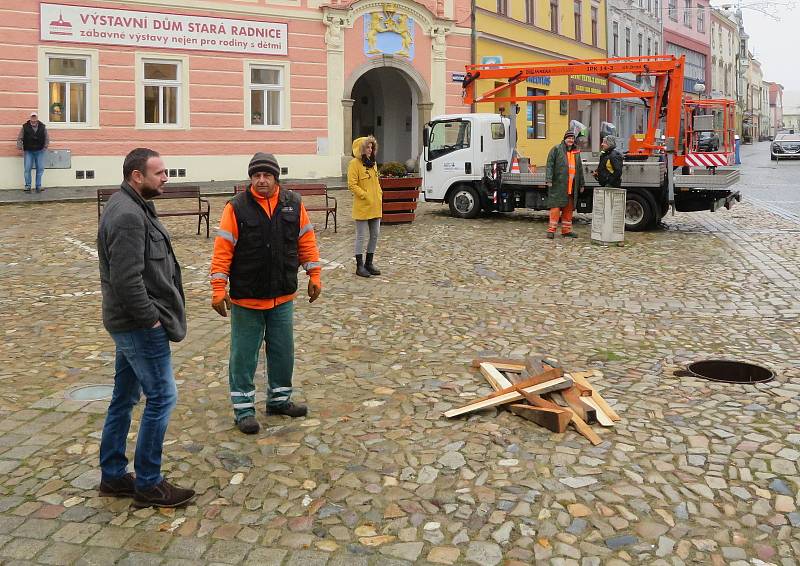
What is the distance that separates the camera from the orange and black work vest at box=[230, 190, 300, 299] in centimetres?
502

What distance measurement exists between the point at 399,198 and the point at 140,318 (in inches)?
499

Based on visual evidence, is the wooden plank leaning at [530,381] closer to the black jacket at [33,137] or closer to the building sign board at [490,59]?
the black jacket at [33,137]

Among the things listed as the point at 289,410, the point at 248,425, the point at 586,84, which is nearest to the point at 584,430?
the point at 289,410

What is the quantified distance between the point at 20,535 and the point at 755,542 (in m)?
3.22

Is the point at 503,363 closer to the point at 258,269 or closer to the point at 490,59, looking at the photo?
the point at 258,269

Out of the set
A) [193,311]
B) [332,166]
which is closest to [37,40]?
[332,166]

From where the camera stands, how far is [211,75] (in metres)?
23.8

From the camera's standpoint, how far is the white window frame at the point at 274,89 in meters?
24.5

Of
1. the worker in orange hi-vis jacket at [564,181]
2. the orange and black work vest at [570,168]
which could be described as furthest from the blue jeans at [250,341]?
→ the orange and black work vest at [570,168]

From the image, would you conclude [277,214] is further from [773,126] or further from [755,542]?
[773,126]

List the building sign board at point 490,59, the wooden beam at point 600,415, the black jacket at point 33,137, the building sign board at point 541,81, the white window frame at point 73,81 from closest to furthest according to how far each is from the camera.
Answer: the wooden beam at point 600,415, the black jacket at point 33,137, the white window frame at point 73,81, the building sign board at point 490,59, the building sign board at point 541,81

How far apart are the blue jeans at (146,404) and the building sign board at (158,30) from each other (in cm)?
1964

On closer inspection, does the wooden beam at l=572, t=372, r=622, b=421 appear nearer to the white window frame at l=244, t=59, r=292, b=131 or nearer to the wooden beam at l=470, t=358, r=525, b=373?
the wooden beam at l=470, t=358, r=525, b=373

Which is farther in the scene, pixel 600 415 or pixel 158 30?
pixel 158 30
